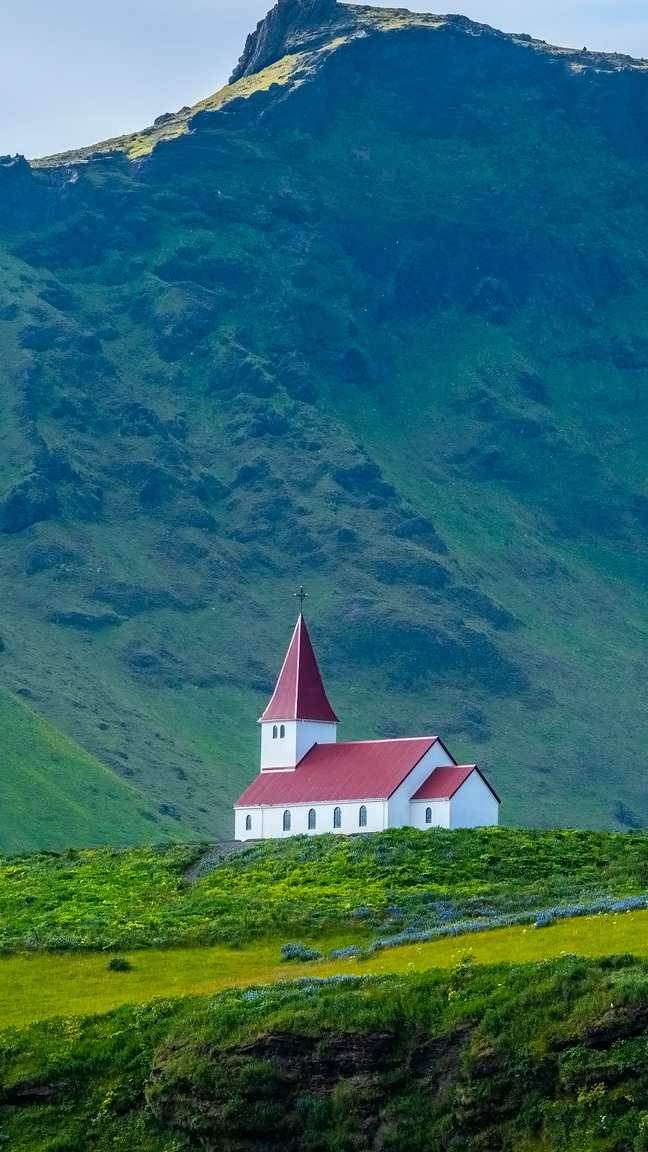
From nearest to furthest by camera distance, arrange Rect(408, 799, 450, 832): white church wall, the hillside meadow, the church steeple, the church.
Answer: the hillside meadow < Rect(408, 799, 450, 832): white church wall < the church < the church steeple

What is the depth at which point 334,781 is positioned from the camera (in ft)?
309

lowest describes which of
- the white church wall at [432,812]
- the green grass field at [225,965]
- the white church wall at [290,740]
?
the green grass field at [225,965]

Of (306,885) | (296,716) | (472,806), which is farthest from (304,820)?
(306,885)

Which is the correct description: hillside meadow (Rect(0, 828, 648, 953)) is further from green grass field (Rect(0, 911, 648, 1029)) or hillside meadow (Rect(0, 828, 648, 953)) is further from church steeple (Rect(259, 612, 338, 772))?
church steeple (Rect(259, 612, 338, 772))

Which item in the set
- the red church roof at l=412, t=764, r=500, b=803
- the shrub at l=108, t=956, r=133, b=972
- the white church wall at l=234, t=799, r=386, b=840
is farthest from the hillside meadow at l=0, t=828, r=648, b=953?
the red church roof at l=412, t=764, r=500, b=803

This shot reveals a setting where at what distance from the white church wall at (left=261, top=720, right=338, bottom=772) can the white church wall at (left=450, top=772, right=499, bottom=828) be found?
11593 millimetres

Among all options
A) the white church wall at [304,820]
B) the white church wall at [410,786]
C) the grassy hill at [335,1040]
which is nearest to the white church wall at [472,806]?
the white church wall at [410,786]

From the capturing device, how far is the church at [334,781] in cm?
9012

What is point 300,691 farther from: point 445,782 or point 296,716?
point 445,782

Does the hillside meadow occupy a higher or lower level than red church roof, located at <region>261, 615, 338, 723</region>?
lower

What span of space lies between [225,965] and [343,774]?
32.6m

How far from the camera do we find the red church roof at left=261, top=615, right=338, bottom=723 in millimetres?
100812

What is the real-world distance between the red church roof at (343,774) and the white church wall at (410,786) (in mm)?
371

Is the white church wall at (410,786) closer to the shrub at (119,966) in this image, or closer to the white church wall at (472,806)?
the white church wall at (472,806)
